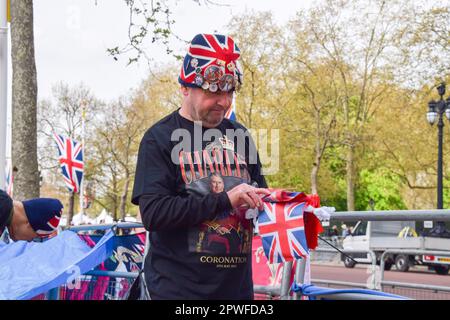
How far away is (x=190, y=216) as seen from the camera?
2.46 meters

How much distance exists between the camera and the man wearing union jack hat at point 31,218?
2580mm

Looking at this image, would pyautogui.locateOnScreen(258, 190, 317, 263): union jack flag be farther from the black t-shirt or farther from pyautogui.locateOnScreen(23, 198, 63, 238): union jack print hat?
pyautogui.locateOnScreen(23, 198, 63, 238): union jack print hat

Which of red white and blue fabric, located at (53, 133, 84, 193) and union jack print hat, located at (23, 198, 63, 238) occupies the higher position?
red white and blue fabric, located at (53, 133, 84, 193)

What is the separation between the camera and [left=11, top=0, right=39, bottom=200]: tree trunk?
8930 mm

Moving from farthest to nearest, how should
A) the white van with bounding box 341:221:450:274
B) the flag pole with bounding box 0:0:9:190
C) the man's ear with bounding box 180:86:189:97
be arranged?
the flag pole with bounding box 0:0:9:190 → the white van with bounding box 341:221:450:274 → the man's ear with bounding box 180:86:189:97

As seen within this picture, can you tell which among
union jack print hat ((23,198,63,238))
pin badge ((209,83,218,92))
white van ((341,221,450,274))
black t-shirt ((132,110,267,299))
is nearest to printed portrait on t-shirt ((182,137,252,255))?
black t-shirt ((132,110,267,299))

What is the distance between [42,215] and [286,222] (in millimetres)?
954

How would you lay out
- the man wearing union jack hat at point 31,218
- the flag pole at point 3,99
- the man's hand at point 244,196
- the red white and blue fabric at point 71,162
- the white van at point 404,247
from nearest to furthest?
the man's hand at point 244,196
the man wearing union jack hat at point 31,218
the white van at point 404,247
the flag pole at point 3,99
the red white and blue fabric at point 71,162

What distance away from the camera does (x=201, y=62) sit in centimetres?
266

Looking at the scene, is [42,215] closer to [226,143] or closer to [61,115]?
[226,143]

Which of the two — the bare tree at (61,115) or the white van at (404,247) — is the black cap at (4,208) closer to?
the white van at (404,247)

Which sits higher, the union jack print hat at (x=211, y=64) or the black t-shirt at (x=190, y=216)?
the union jack print hat at (x=211, y=64)

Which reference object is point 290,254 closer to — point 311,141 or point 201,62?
point 201,62

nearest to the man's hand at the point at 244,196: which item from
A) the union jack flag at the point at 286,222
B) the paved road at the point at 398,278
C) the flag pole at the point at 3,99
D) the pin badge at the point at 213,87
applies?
the union jack flag at the point at 286,222
